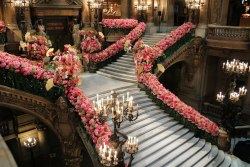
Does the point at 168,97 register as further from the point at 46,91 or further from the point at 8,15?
the point at 8,15

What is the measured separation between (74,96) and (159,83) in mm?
4605

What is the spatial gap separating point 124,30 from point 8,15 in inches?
261

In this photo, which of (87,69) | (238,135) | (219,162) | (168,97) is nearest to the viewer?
(219,162)

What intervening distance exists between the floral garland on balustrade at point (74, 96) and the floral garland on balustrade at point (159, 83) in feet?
12.3

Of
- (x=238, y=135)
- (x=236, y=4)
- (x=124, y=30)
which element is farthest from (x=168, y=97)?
(x=236, y=4)

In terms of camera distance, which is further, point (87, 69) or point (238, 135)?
point (87, 69)

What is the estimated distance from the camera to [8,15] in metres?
11.5

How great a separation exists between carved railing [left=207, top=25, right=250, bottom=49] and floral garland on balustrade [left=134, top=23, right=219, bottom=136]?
5.31 ft

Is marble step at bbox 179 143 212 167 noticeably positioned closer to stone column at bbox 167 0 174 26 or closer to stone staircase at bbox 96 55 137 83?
stone staircase at bbox 96 55 137 83

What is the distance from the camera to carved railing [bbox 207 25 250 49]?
1174 cm

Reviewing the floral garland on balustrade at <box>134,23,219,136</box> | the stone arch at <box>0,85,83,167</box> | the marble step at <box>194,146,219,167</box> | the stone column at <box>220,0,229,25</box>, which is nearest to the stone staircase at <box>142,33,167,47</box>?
the floral garland on balustrade at <box>134,23,219,136</box>

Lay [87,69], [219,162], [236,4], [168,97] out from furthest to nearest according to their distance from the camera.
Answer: [236,4] → [87,69] → [168,97] → [219,162]

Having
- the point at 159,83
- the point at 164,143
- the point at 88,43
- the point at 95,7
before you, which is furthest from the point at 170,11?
the point at 164,143

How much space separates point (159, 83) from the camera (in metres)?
10.8
